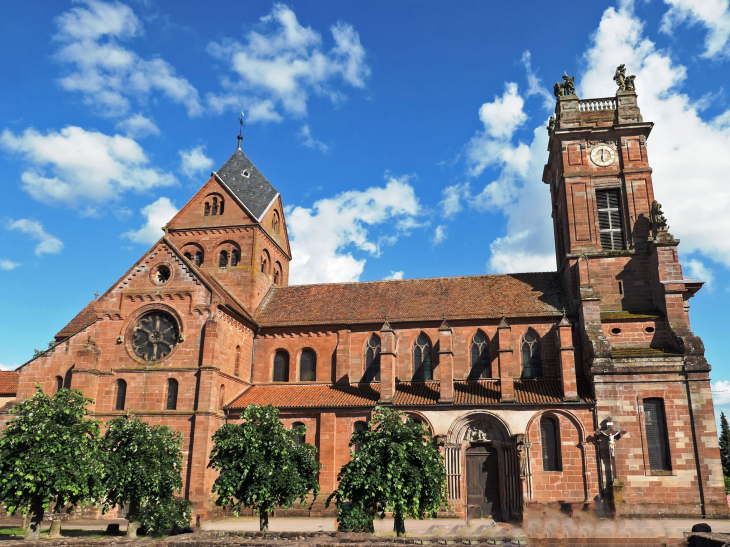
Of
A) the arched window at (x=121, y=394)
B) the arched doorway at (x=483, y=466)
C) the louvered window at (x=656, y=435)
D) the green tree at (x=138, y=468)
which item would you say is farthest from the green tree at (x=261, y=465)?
the louvered window at (x=656, y=435)

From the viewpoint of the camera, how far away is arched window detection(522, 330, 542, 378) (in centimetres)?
3678

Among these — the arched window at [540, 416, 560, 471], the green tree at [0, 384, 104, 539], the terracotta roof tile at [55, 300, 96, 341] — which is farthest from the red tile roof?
the arched window at [540, 416, 560, 471]

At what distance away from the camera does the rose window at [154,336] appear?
119ft

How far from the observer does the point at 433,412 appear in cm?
3359

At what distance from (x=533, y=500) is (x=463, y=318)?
1186 cm

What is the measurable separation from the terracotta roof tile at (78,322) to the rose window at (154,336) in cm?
918

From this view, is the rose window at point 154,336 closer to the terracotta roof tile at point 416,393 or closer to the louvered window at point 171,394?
the louvered window at point 171,394

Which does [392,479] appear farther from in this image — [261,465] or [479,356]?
[479,356]

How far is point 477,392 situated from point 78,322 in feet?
100

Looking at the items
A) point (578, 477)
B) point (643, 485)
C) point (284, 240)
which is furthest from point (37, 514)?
point (284, 240)

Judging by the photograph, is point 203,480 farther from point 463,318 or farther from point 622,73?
point 622,73

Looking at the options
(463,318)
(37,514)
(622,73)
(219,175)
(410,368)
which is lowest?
(37,514)

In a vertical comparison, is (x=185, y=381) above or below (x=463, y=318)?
Result: below

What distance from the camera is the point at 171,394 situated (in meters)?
35.3
